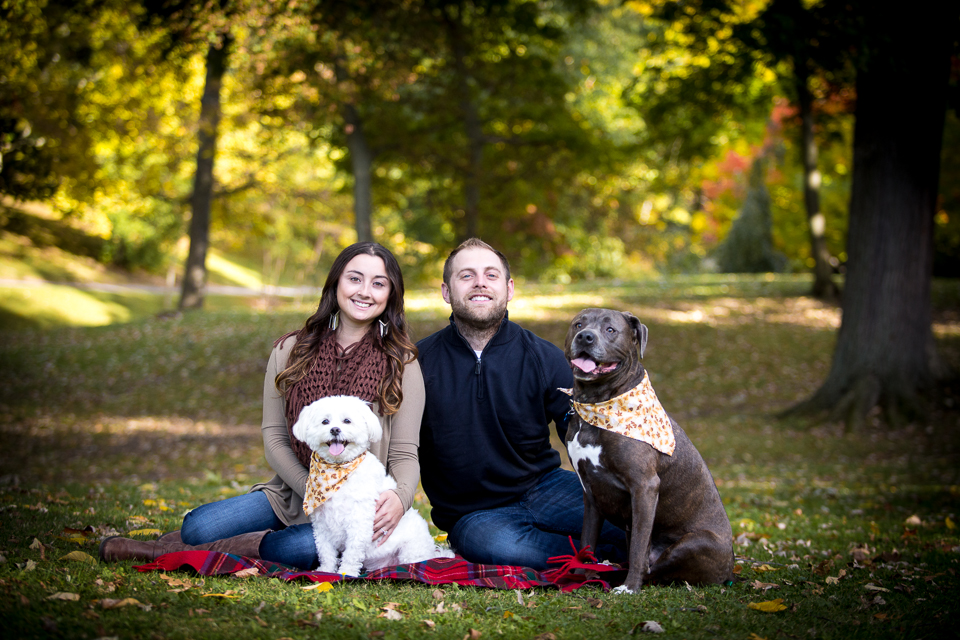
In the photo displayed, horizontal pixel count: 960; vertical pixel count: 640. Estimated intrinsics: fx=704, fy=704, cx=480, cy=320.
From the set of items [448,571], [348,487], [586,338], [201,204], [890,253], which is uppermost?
[201,204]

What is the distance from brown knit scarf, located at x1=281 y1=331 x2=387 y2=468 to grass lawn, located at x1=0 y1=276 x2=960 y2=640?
37.5 inches

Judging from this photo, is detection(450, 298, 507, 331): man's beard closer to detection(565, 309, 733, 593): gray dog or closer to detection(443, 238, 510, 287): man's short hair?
detection(443, 238, 510, 287): man's short hair

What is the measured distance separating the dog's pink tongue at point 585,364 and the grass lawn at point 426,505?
117 centimetres

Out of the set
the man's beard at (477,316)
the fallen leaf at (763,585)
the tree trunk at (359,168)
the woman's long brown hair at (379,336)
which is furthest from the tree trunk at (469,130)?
the fallen leaf at (763,585)

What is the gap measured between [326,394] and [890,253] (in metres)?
9.95

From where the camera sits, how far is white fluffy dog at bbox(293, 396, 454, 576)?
3625mm

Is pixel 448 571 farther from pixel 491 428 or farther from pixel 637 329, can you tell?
pixel 637 329

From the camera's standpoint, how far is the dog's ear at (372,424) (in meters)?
3.70

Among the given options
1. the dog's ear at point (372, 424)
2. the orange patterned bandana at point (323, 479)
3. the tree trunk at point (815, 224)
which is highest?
the tree trunk at point (815, 224)

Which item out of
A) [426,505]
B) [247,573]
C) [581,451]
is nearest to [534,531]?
[581,451]

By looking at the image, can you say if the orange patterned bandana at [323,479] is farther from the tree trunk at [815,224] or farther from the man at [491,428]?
the tree trunk at [815,224]

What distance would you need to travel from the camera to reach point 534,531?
14.0 ft

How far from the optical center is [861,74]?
415 inches

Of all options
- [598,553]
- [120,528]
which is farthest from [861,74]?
[120,528]
